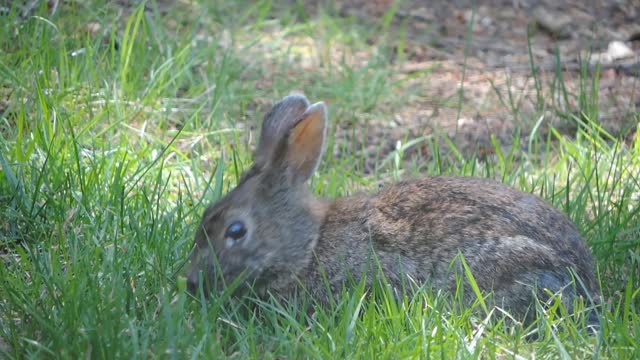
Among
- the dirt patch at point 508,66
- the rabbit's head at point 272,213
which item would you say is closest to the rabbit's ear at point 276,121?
the rabbit's head at point 272,213

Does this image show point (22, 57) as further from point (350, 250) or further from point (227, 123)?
point (350, 250)

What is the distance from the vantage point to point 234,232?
4.53 metres

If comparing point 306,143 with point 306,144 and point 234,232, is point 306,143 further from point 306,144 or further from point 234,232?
point 234,232

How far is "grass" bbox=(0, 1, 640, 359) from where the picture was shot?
12.5 ft

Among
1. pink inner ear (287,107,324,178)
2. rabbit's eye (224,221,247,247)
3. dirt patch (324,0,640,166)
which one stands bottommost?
dirt patch (324,0,640,166)

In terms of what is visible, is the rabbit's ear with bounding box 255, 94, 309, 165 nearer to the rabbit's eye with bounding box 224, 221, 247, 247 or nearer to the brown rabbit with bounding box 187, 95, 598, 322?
the brown rabbit with bounding box 187, 95, 598, 322

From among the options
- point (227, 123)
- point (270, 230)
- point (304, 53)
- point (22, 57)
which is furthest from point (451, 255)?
point (304, 53)

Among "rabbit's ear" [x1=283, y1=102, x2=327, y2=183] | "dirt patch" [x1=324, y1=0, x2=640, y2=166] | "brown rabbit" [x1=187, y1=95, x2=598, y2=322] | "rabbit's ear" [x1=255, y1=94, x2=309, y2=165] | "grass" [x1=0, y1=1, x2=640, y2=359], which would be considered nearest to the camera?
"grass" [x1=0, y1=1, x2=640, y2=359]

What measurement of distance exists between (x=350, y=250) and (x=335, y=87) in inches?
110

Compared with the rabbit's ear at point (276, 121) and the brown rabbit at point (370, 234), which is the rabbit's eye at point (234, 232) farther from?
the rabbit's ear at point (276, 121)

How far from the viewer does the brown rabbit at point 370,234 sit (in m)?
4.43

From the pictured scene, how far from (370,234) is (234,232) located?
561 millimetres

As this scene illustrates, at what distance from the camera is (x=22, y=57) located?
613 cm

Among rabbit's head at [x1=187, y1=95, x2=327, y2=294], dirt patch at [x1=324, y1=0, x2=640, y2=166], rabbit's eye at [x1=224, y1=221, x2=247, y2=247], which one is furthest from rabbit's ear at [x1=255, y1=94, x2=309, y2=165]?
dirt patch at [x1=324, y1=0, x2=640, y2=166]
